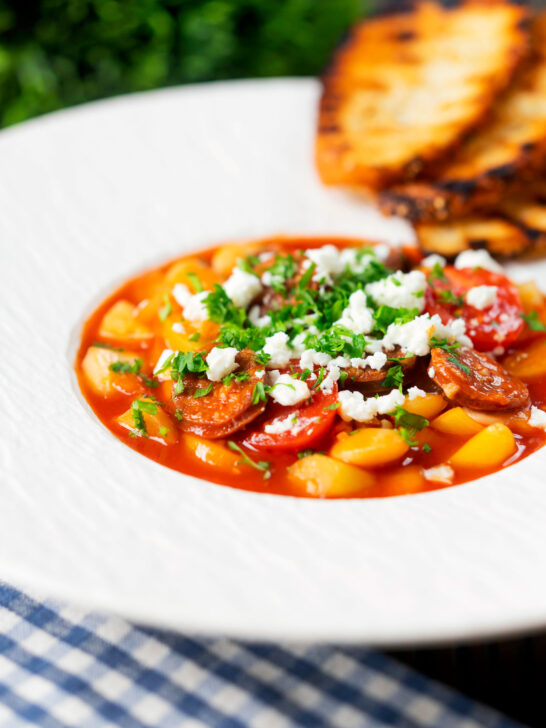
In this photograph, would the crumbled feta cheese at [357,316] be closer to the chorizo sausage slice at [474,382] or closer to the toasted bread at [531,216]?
the chorizo sausage slice at [474,382]

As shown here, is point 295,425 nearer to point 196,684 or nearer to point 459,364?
point 459,364

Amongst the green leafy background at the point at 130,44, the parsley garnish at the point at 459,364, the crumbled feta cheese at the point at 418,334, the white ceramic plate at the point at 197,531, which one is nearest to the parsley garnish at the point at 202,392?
the white ceramic plate at the point at 197,531

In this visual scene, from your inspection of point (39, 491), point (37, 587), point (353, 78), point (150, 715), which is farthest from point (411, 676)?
point (353, 78)

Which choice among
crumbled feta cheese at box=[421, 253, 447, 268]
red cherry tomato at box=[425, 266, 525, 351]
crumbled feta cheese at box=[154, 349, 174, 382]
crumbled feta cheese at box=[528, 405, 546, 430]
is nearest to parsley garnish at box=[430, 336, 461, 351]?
red cherry tomato at box=[425, 266, 525, 351]

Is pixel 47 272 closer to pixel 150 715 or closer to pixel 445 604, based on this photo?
pixel 150 715

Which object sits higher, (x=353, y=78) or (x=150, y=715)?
(x=353, y=78)

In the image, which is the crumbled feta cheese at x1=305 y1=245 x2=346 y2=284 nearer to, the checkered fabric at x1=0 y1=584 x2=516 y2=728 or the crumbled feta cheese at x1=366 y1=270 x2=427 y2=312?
the crumbled feta cheese at x1=366 y1=270 x2=427 y2=312

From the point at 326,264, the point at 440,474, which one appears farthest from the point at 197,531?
the point at 326,264
